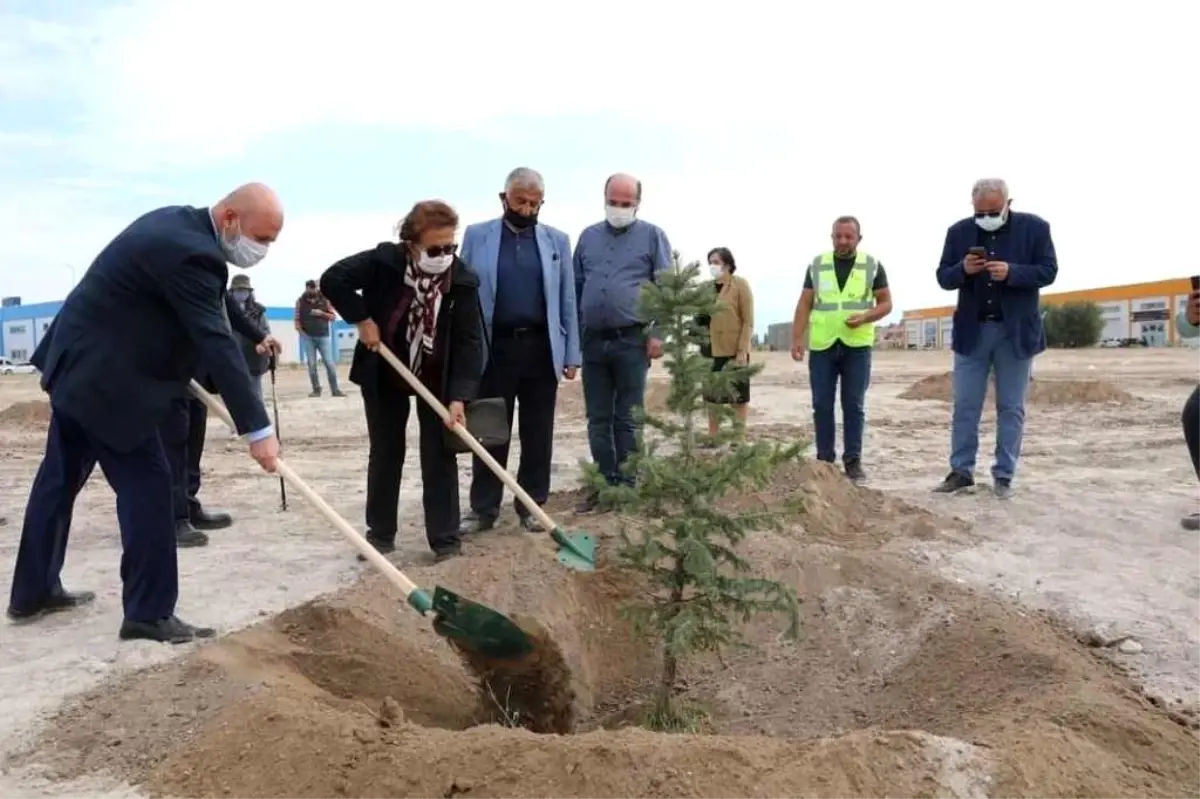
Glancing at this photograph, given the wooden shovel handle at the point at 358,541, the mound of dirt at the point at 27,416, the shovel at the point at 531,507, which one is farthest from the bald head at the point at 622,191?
the mound of dirt at the point at 27,416

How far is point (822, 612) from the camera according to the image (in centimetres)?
409

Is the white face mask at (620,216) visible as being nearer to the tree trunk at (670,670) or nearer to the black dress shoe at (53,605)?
the tree trunk at (670,670)

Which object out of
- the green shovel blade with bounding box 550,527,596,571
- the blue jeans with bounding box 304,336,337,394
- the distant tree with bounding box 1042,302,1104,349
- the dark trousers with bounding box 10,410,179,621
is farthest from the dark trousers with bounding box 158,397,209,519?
the distant tree with bounding box 1042,302,1104,349

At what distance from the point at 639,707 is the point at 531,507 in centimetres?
144

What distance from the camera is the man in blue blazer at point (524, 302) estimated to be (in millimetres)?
5438

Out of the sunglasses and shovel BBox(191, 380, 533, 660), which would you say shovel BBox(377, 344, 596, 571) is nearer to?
the sunglasses

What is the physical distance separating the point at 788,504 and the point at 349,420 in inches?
454

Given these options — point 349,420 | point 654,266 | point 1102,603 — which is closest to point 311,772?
point 1102,603

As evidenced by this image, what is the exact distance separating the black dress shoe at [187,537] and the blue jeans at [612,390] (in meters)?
2.34

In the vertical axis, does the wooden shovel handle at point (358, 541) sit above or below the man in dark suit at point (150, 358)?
below

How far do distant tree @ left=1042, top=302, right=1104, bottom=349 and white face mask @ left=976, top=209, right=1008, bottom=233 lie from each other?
152 feet

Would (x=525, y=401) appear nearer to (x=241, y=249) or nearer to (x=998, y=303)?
(x=241, y=249)

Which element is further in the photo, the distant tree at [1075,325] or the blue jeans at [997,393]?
the distant tree at [1075,325]

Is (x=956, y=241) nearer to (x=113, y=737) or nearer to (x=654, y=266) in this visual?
(x=654, y=266)
